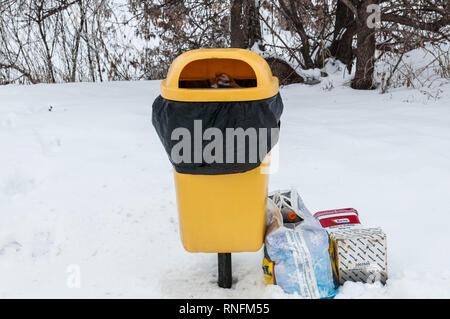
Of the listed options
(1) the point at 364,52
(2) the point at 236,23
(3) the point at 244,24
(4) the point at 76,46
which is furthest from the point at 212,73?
(4) the point at 76,46

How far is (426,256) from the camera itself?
1.94m

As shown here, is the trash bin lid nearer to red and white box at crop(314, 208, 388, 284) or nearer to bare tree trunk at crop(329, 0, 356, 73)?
red and white box at crop(314, 208, 388, 284)

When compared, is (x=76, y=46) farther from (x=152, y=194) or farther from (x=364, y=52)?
(x=152, y=194)

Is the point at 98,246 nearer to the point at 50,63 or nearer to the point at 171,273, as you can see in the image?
the point at 171,273

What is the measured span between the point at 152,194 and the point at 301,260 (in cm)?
113

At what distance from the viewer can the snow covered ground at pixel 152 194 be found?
189 centimetres

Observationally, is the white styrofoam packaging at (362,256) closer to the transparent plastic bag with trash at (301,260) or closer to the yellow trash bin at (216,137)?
the transparent plastic bag with trash at (301,260)

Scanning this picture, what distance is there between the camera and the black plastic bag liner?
4.71 ft

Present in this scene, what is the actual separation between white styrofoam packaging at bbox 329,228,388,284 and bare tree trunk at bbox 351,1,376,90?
3.11 meters

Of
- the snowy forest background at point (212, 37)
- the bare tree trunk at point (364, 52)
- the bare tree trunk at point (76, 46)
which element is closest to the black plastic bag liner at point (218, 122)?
the bare tree trunk at point (364, 52)

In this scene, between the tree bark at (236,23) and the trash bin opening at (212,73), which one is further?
the tree bark at (236,23)

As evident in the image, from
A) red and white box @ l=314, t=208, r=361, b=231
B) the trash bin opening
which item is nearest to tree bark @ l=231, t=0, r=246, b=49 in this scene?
the trash bin opening

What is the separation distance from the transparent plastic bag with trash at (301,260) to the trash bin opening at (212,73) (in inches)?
26.0

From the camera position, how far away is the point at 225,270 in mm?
1821
